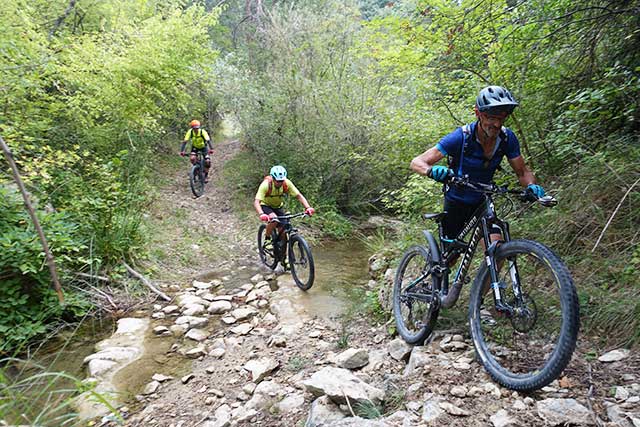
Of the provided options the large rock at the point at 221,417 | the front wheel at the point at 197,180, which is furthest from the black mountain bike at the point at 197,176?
the large rock at the point at 221,417

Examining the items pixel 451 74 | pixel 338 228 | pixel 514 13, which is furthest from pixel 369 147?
pixel 514 13

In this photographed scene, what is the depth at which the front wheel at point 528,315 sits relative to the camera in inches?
78.7

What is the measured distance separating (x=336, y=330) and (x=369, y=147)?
6.79m

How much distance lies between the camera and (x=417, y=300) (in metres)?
3.48

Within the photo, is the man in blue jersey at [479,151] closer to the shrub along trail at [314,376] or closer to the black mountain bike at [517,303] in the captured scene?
the black mountain bike at [517,303]

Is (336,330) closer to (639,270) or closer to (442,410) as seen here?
(442,410)

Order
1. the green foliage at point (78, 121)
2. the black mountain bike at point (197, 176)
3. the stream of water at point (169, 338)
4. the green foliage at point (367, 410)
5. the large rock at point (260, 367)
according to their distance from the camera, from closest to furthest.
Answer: the green foliage at point (367, 410), the large rock at point (260, 367), the stream of water at point (169, 338), the green foliage at point (78, 121), the black mountain bike at point (197, 176)

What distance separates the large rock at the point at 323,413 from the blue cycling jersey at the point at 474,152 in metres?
1.91

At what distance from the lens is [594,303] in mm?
2838

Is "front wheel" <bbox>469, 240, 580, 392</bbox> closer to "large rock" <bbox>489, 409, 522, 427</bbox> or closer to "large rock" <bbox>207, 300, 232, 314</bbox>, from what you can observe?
"large rock" <bbox>489, 409, 522, 427</bbox>

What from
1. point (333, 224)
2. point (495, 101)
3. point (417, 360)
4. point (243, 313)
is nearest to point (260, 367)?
point (243, 313)

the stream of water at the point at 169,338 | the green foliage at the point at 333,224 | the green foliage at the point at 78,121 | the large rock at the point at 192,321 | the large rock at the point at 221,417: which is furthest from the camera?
the green foliage at the point at 333,224

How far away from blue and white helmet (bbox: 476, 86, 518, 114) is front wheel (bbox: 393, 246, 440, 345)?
1.37 metres

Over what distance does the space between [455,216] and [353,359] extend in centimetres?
160
